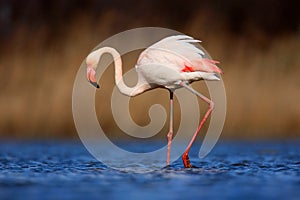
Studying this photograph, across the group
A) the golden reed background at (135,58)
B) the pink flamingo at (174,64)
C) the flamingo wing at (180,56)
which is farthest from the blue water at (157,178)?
the golden reed background at (135,58)

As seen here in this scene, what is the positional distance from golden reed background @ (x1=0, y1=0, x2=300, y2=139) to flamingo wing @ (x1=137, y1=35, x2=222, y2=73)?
205 inches

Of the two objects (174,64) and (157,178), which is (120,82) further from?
(157,178)

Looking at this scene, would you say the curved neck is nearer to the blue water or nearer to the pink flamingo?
the pink flamingo

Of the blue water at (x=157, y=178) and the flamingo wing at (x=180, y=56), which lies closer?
the blue water at (x=157, y=178)

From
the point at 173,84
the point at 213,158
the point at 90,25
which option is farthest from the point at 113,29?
the point at 173,84

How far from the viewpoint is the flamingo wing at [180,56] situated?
1218 centimetres

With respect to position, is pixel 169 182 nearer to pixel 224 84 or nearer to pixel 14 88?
pixel 224 84

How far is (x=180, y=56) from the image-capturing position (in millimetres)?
12219

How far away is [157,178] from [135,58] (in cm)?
755

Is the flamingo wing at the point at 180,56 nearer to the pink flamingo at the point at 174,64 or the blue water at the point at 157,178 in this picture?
the pink flamingo at the point at 174,64

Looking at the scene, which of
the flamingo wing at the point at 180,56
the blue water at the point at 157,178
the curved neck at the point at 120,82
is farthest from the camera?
the curved neck at the point at 120,82

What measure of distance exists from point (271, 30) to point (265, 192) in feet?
36.7

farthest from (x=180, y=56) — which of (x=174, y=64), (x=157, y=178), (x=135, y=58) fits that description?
(x=135, y=58)

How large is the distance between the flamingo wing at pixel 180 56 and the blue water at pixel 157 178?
4.61ft
